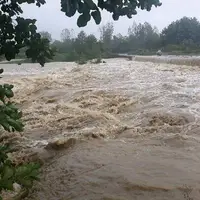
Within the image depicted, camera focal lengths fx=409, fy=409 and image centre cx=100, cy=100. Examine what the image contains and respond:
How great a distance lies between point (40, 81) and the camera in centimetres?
1405

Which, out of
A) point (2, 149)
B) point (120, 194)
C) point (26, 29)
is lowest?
point (120, 194)

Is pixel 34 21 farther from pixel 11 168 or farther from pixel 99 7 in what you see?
pixel 11 168

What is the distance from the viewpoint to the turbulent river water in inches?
166

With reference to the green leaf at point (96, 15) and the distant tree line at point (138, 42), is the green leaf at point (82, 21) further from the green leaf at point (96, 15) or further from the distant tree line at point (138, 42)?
the distant tree line at point (138, 42)

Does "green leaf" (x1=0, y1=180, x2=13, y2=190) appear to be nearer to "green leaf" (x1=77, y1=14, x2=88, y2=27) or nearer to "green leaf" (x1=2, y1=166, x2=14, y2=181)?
"green leaf" (x1=2, y1=166, x2=14, y2=181)

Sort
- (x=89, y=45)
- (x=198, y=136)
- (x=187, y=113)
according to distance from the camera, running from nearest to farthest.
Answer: (x=198, y=136) → (x=187, y=113) → (x=89, y=45)

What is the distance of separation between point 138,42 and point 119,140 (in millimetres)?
33690

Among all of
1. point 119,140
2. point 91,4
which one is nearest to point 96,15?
point 91,4

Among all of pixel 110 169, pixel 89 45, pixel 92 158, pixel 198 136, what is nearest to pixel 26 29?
pixel 110 169

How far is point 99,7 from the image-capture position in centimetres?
206

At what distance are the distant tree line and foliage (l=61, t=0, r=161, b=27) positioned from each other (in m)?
24.1

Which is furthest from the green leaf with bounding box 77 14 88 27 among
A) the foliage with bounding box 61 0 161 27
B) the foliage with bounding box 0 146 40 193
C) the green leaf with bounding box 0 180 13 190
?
Answer: the green leaf with bounding box 0 180 13 190

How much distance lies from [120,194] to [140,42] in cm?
3568

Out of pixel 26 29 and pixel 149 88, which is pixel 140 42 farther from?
pixel 26 29
